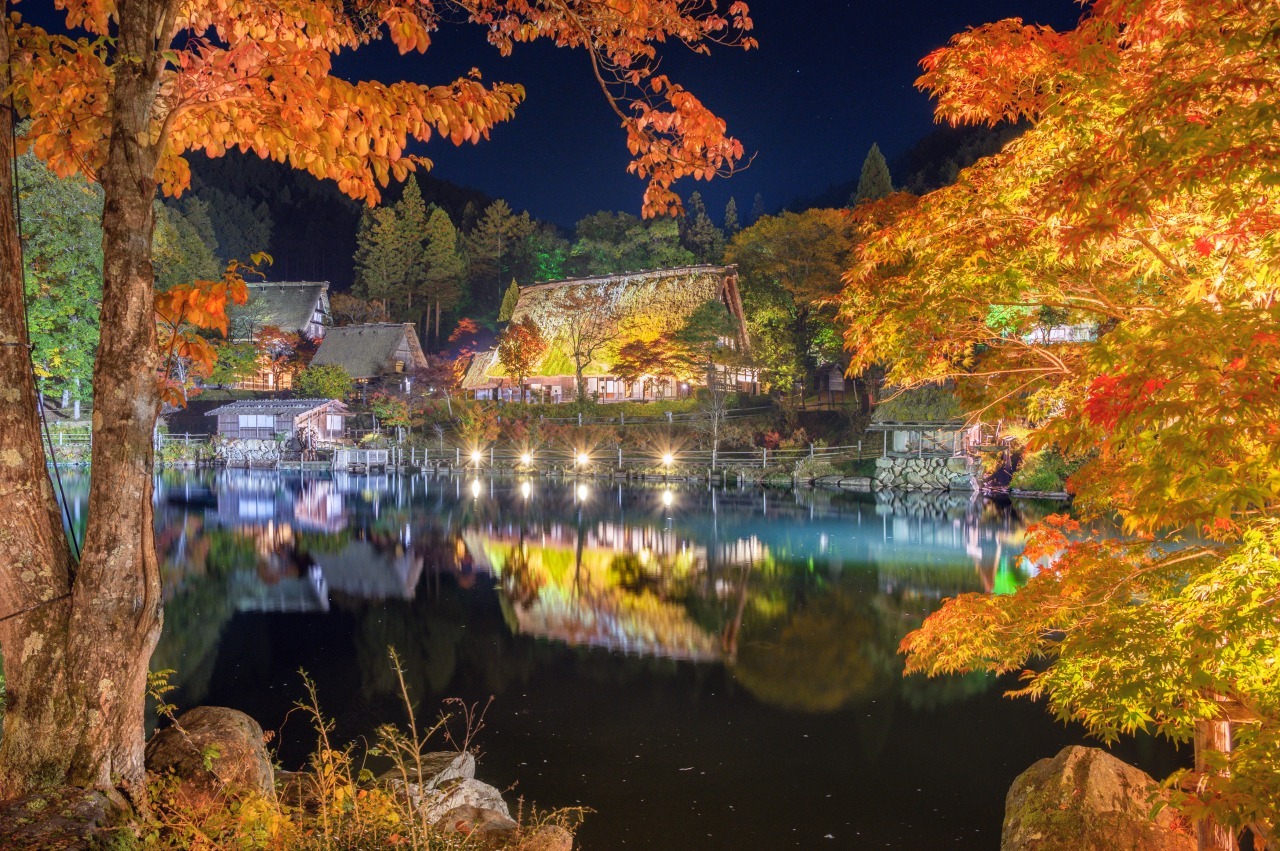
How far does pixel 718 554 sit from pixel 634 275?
71.5 ft

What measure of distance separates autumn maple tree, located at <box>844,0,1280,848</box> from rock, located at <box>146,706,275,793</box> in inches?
144

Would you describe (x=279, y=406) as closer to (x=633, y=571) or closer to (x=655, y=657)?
(x=633, y=571)

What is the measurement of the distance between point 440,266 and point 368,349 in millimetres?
7451

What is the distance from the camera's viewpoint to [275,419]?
33.2 m

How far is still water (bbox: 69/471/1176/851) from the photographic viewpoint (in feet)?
18.4

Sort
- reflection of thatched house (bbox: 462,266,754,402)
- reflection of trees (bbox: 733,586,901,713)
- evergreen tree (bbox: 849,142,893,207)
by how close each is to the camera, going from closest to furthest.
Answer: reflection of trees (bbox: 733,586,901,713) → reflection of thatched house (bbox: 462,266,754,402) → evergreen tree (bbox: 849,142,893,207)

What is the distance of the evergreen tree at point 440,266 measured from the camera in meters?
42.3

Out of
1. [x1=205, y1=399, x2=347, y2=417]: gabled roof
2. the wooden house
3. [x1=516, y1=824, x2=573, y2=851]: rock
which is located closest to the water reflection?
[x1=516, y1=824, x2=573, y2=851]: rock

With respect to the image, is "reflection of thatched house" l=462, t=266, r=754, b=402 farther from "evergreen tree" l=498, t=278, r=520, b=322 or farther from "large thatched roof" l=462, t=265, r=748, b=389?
"evergreen tree" l=498, t=278, r=520, b=322

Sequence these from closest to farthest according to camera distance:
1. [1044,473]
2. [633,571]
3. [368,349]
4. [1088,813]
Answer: [1088,813]
[633,571]
[1044,473]
[368,349]

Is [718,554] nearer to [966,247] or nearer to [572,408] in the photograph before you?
[966,247]

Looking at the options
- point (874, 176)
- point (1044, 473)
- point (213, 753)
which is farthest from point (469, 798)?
point (874, 176)

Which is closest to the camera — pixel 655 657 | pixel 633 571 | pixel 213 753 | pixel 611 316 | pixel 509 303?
pixel 213 753

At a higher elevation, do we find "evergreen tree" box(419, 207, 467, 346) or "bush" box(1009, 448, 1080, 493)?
"evergreen tree" box(419, 207, 467, 346)
